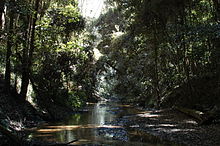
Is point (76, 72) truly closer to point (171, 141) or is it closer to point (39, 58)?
point (39, 58)

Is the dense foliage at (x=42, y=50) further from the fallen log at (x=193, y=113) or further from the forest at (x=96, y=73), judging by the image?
the fallen log at (x=193, y=113)

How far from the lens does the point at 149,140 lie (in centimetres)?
829

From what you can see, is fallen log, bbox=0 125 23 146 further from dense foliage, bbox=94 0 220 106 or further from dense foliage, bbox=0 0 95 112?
dense foliage, bbox=94 0 220 106

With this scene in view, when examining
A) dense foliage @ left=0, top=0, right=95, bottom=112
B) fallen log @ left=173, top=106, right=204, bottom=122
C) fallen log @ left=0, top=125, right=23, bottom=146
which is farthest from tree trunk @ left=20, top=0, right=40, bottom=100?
fallen log @ left=173, top=106, right=204, bottom=122

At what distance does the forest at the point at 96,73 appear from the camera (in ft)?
29.1

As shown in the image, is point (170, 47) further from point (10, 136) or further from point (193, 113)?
point (10, 136)

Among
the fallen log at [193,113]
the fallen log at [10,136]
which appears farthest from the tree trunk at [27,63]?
the fallen log at [193,113]

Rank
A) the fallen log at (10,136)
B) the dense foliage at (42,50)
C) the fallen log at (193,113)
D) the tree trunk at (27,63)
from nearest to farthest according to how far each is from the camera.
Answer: the fallen log at (10,136)
the fallen log at (193,113)
the dense foliage at (42,50)
the tree trunk at (27,63)

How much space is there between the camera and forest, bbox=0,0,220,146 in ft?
29.1

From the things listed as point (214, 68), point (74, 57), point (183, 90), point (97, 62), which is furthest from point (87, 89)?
point (214, 68)

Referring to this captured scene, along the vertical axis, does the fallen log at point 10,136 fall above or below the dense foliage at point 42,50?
below

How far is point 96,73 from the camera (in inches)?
1077

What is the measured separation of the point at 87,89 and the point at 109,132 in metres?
15.4

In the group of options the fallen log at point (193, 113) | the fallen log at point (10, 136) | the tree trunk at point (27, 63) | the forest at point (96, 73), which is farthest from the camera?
the tree trunk at point (27, 63)
